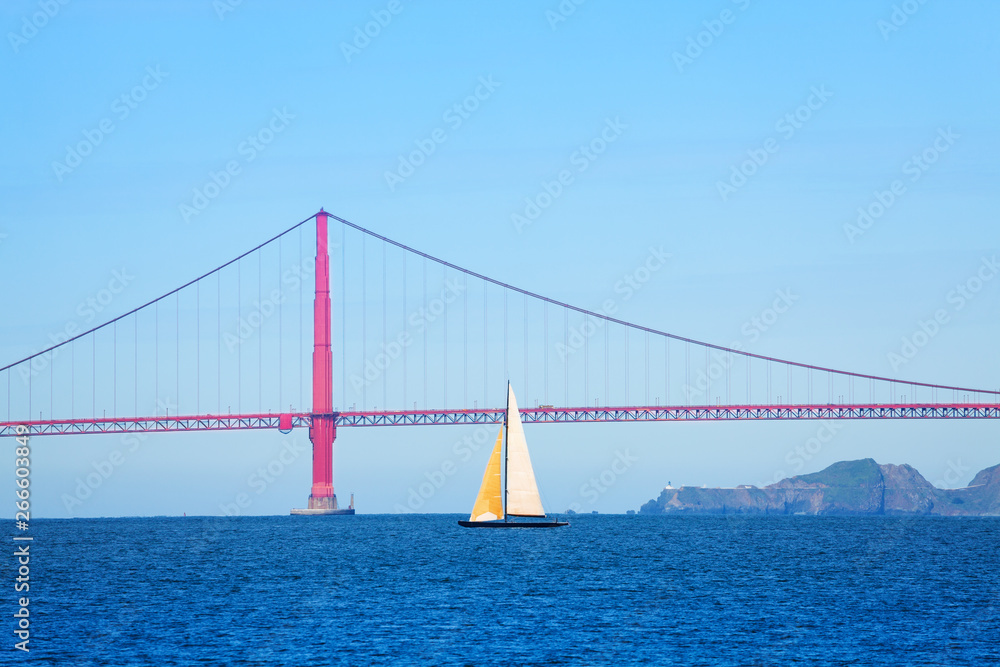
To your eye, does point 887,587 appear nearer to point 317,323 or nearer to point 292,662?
point 292,662

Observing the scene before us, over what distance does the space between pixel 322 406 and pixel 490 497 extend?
113ft

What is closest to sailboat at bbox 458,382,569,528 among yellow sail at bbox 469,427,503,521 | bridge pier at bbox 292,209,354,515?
yellow sail at bbox 469,427,503,521

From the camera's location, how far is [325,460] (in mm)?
93500

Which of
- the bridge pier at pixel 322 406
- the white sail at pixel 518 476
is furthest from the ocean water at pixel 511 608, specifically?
the bridge pier at pixel 322 406

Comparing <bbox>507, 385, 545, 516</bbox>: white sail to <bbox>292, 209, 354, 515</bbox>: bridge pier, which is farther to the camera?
<bbox>292, 209, 354, 515</bbox>: bridge pier

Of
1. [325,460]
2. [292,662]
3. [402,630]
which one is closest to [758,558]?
[402,630]

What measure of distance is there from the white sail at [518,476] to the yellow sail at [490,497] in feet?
5.33

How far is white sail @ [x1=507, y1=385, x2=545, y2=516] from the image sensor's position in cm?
5559

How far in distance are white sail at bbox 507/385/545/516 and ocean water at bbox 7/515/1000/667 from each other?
10.9 ft

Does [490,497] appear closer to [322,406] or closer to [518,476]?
[518,476]

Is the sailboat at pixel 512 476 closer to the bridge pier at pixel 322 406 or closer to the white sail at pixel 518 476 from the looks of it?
the white sail at pixel 518 476

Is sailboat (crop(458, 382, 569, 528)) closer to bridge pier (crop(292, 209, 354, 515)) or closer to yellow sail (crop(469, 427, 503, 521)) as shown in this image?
yellow sail (crop(469, 427, 503, 521))

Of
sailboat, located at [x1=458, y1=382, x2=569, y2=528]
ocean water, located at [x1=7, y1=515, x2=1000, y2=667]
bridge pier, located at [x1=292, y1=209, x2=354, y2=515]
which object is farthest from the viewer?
bridge pier, located at [x1=292, y1=209, x2=354, y2=515]

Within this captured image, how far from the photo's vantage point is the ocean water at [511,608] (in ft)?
77.4
